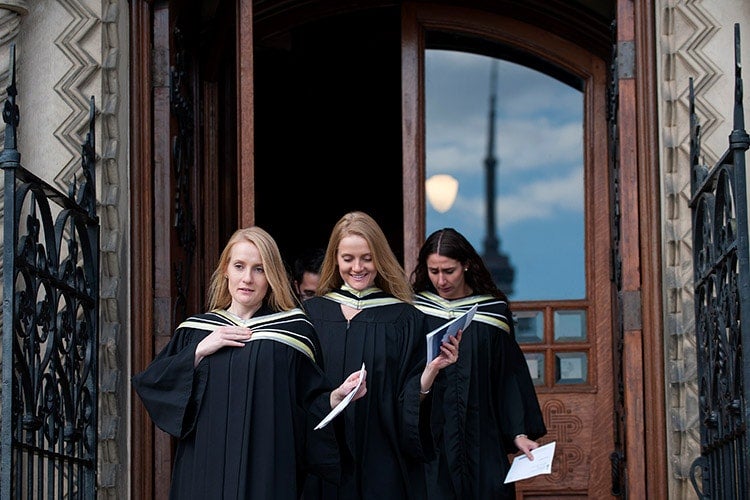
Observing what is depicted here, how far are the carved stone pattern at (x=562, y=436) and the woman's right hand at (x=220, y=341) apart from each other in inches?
121

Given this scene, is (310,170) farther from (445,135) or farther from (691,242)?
(691,242)

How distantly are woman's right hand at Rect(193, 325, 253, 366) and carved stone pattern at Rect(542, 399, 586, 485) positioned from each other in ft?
10.1

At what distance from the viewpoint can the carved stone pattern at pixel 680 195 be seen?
285 inches

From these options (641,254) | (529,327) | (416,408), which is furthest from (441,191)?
(416,408)

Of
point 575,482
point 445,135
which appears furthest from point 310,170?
point 575,482

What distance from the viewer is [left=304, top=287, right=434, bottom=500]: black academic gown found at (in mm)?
7070

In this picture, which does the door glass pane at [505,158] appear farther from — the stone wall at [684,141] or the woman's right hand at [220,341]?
the woman's right hand at [220,341]

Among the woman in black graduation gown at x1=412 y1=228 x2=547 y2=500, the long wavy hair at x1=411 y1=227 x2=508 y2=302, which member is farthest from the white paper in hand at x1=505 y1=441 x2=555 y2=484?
the long wavy hair at x1=411 y1=227 x2=508 y2=302

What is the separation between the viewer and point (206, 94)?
9180 millimetres

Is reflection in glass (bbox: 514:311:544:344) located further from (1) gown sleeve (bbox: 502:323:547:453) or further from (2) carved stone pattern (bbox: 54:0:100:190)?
(2) carved stone pattern (bbox: 54:0:100:190)

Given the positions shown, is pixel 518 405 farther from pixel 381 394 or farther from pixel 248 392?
pixel 248 392

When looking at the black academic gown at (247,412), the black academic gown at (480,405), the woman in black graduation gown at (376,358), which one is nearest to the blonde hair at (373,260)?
the woman in black graduation gown at (376,358)

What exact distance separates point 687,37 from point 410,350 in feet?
6.99

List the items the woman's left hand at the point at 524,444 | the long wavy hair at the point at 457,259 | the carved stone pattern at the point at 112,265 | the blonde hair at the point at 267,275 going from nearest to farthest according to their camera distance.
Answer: the blonde hair at the point at 267,275
the carved stone pattern at the point at 112,265
the woman's left hand at the point at 524,444
the long wavy hair at the point at 457,259
